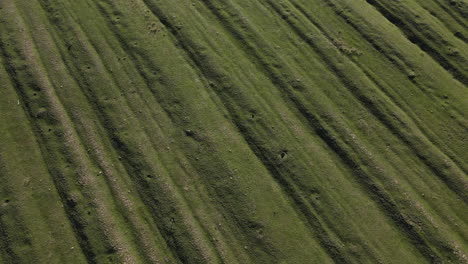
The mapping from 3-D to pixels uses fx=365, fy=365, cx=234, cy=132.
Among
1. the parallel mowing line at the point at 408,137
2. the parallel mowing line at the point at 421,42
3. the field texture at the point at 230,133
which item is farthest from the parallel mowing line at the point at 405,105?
the parallel mowing line at the point at 421,42

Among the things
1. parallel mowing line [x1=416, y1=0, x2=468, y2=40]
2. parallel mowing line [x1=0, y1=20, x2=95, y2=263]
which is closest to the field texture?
parallel mowing line [x1=0, y1=20, x2=95, y2=263]

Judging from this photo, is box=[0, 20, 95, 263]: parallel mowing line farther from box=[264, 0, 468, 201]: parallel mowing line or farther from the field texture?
box=[264, 0, 468, 201]: parallel mowing line

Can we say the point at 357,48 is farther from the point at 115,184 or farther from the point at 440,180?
the point at 115,184

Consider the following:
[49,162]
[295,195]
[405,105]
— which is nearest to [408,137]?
[405,105]

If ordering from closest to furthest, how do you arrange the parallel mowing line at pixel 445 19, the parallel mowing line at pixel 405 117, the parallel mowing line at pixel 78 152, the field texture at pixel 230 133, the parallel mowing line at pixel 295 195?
the parallel mowing line at pixel 78 152
the field texture at pixel 230 133
the parallel mowing line at pixel 295 195
the parallel mowing line at pixel 405 117
the parallel mowing line at pixel 445 19

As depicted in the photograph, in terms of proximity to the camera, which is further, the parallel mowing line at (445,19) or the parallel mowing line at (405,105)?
the parallel mowing line at (445,19)

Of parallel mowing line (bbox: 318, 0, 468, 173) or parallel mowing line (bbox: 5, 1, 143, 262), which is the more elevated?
parallel mowing line (bbox: 318, 0, 468, 173)

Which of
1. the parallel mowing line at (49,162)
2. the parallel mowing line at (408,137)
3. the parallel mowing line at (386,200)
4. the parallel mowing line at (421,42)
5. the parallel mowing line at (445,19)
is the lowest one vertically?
the parallel mowing line at (49,162)

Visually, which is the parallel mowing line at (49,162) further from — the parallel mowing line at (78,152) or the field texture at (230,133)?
the parallel mowing line at (78,152)
